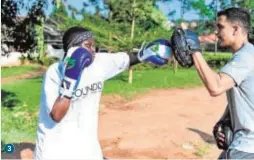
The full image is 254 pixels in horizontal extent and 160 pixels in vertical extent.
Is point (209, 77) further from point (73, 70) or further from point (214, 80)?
point (73, 70)

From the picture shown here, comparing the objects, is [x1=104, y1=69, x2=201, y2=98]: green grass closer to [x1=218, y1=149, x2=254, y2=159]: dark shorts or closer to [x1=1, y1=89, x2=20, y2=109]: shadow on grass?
[x1=1, y1=89, x2=20, y2=109]: shadow on grass

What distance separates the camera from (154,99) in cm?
1408

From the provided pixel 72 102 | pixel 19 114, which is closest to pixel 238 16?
pixel 72 102

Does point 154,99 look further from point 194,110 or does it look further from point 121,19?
point 121,19

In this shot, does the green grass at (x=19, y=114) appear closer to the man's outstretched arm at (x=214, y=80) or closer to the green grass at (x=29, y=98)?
the green grass at (x=29, y=98)

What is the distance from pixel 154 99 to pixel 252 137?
10916 millimetres

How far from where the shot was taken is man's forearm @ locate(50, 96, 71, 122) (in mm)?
3000

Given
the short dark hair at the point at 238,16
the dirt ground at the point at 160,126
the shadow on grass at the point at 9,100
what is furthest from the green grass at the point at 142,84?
the short dark hair at the point at 238,16

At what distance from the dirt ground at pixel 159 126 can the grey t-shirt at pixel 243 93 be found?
12.7 feet

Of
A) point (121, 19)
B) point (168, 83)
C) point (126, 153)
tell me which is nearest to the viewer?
point (126, 153)

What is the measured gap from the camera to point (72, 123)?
3156 mm

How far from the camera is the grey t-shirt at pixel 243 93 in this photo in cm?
308

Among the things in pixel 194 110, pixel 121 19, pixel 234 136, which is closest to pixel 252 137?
pixel 234 136

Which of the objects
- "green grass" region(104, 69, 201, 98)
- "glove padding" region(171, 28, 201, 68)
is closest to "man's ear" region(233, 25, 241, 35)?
"glove padding" region(171, 28, 201, 68)
